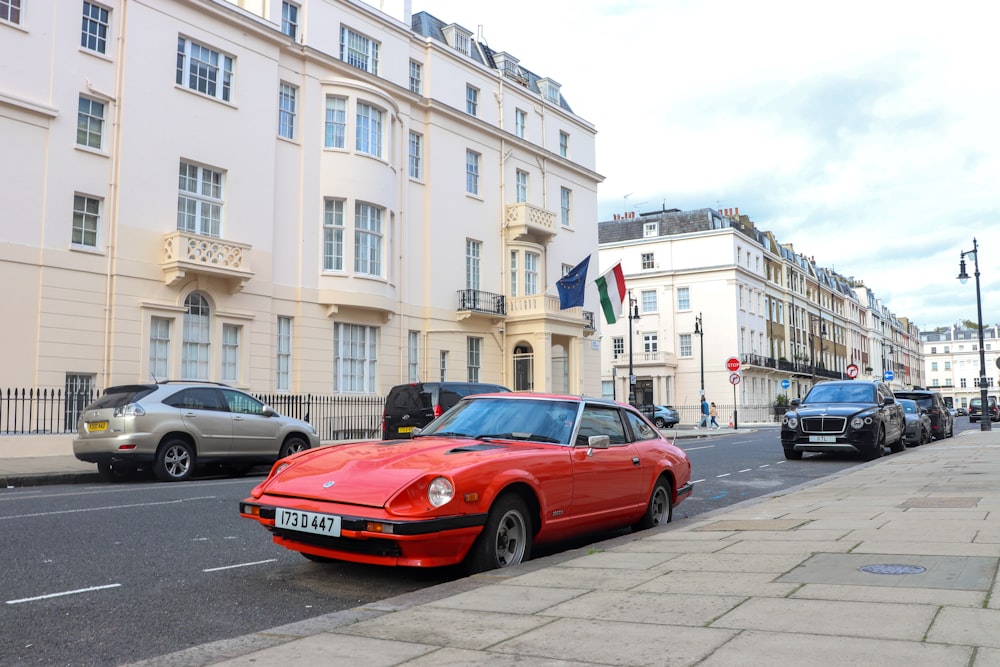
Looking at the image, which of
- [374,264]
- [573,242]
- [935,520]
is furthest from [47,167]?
[573,242]

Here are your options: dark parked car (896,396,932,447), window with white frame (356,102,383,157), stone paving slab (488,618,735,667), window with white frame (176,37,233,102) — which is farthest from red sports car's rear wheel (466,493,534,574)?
window with white frame (356,102,383,157)

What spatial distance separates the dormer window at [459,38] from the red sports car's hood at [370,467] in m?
30.0

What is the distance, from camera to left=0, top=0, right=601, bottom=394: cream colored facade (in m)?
19.7

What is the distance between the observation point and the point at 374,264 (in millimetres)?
27406

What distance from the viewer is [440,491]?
5496 mm

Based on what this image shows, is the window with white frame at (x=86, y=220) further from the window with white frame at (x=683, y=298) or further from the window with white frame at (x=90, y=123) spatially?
the window with white frame at (x=683, y=298)

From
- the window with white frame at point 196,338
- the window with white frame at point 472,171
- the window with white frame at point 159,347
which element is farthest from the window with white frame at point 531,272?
the window with white frame at point 159,347

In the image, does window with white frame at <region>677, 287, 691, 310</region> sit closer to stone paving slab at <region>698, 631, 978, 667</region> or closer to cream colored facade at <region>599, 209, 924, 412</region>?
cream colored facade at <region>599, 209, 924, 412</region>

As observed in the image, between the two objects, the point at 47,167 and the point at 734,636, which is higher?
the point at 47,167

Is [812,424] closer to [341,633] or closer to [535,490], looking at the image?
[535,490]

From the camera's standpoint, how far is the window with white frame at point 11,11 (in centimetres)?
1920

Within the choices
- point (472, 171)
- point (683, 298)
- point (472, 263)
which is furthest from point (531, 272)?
point (683, 298)

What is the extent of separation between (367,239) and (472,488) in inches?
875

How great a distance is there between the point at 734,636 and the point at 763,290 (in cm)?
6597
